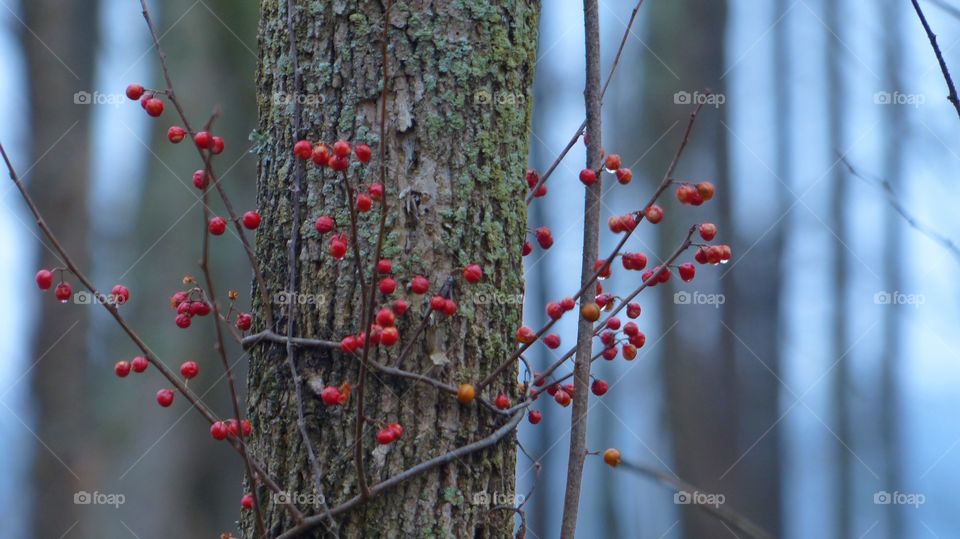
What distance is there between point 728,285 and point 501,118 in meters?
5.32

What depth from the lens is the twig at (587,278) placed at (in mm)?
1533

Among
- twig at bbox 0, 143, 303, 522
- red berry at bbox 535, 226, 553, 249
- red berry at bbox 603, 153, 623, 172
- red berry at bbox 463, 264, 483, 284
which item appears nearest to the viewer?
twig at bbox 0, 143, 303, 522

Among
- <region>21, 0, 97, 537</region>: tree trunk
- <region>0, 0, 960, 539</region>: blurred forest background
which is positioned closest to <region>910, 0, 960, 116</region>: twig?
<region>0, 0, 960, 539</region>: blurred forest background

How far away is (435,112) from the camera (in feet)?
5.04

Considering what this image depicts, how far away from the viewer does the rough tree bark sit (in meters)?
1.45

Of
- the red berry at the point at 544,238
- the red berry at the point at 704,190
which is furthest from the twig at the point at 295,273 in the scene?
the red berry at the point at 704,190

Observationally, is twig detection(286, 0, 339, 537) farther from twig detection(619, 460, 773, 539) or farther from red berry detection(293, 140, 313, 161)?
twig detection(619, 460, 773, 539)

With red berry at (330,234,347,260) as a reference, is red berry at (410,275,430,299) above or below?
below

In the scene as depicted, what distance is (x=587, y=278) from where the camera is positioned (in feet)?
5.13

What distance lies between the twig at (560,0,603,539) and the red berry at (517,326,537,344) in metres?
0.11

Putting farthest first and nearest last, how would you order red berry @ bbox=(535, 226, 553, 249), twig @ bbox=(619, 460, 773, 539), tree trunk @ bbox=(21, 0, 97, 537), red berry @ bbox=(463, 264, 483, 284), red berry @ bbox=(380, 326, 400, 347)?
1. tree trunk @ bbox=(21, 0, 97, 537)
2. red berry @ bbox=(535, 226, 553, 249)
3. red berry @ bbox=(463, 264, 483, 284)
4. red berry @ bbox=(380, 326, 400, 347)
5. twig @ bbox=(619, 460, 773, 539)

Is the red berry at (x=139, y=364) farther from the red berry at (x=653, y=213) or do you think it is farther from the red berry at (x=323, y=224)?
the red berry at (x=653, y=213)

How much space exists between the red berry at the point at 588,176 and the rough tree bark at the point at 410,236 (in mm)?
122

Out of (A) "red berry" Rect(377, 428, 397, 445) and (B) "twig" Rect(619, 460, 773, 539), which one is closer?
(B) "twig" Rect(619, 460, 773, 539)
